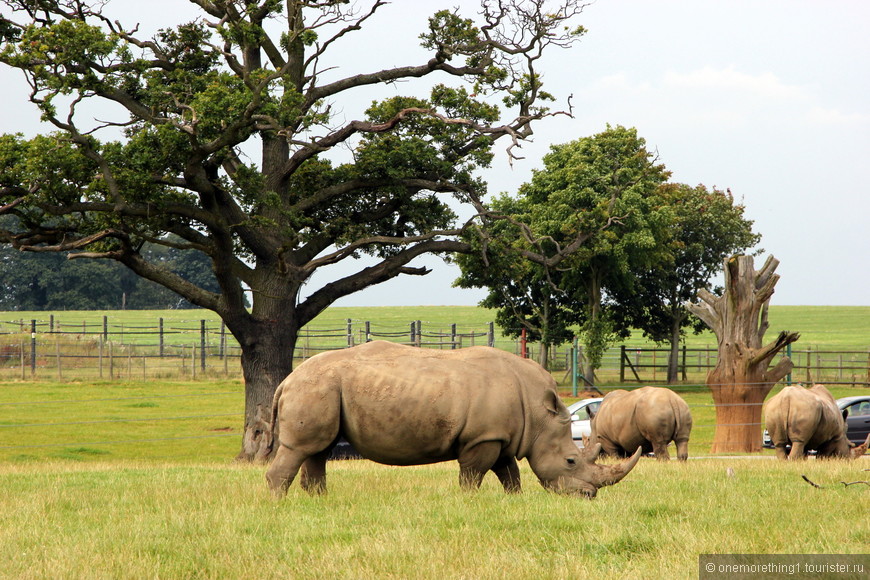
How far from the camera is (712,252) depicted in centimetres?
4972

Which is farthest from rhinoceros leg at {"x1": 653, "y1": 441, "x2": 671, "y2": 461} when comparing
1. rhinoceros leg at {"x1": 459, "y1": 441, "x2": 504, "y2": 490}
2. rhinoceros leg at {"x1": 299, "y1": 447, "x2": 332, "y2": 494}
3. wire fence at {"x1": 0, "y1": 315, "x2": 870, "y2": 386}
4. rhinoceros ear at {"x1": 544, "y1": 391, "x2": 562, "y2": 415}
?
wire fence at {"x1": 0, "y1": 315, "x2": 870, "y2": 386}

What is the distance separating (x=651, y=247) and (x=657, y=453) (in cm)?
2703

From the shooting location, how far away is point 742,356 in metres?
23.1

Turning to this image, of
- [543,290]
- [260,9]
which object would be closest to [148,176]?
[260,9]

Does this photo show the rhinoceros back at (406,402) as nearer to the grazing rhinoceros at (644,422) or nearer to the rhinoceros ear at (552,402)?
the rhinoceros ear at (552,402)

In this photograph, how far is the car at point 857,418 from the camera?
2399 centimetres

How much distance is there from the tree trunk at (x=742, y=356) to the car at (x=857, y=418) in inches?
47.9

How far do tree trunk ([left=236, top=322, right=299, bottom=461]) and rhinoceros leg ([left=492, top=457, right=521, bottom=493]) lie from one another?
1170cm

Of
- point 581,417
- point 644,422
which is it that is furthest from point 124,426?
point 644,422

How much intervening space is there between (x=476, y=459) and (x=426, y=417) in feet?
2.31

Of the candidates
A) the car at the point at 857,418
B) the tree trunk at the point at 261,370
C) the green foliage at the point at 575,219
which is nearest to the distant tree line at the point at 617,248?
the green foliage at the point at 575,219

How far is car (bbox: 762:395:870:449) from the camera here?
23986 millimetres

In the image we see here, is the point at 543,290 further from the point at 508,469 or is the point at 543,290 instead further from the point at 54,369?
the point at 508,469

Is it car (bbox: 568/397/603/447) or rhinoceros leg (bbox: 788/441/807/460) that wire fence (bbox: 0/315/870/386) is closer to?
car (bbox: 568/397/603/447)
